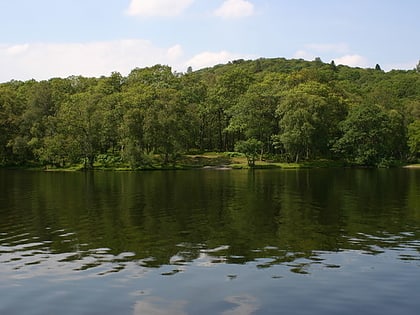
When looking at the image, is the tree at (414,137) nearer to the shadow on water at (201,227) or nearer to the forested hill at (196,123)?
the forested hill at (196,123)

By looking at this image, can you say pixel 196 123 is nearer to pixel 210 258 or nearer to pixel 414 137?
pixel 414 137

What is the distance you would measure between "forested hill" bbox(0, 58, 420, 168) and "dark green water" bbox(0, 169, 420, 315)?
2557 inches

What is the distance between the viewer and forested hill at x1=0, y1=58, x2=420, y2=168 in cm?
10469

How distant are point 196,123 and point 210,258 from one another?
97.3 meters

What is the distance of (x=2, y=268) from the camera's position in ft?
64.1

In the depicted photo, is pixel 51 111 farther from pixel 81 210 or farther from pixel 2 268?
pixel 2 268

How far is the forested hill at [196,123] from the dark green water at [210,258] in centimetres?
6495

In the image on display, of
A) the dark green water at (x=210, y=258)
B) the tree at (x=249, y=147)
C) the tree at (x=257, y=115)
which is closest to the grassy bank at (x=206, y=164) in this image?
the tree at (x=249, y=147)

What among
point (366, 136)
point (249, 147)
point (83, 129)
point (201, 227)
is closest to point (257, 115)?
point (249, 147)

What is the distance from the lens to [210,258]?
21.0 m

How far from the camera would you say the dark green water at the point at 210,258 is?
15266 mm

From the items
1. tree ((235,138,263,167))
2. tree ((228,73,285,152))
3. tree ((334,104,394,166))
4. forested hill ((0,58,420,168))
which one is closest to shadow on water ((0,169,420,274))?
tree ((235,138,263,167))

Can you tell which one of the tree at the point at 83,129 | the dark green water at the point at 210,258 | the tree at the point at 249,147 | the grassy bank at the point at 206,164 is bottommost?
the dark green water at the point at 210,258

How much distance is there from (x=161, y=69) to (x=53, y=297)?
437 ft
